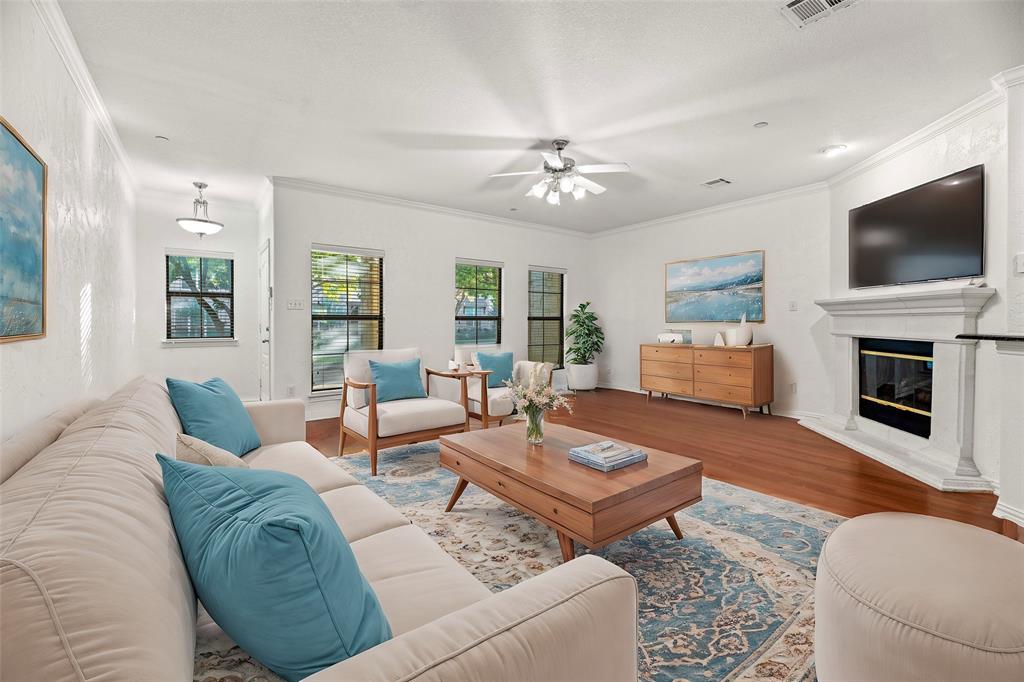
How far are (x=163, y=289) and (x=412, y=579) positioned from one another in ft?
20.5

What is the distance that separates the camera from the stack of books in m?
2.29

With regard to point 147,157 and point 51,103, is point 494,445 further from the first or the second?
point 147,157

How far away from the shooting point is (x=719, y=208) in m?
6.15

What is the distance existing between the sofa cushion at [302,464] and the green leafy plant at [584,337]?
17.7 feet

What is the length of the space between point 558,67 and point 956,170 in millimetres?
3214

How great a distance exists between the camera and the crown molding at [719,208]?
5.30 meters

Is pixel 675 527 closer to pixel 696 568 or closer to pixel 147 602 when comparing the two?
pixel 696 568

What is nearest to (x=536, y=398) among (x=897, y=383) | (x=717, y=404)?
(x=897, y=383)

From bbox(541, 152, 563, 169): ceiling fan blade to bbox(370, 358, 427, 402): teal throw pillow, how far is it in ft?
6.85

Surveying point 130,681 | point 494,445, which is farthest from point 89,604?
point 494,445

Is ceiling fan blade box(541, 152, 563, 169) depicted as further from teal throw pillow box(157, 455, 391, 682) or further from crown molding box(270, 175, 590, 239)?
teal throw pillow box(157, 455, 391, 682)

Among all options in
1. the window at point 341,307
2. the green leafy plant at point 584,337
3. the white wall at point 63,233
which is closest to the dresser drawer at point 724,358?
the green leafy plant at point 584,337

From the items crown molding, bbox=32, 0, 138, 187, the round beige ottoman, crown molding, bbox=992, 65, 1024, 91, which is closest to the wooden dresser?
crown molding, bbox=992, 65, 1024, 91

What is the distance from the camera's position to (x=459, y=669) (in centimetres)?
70
